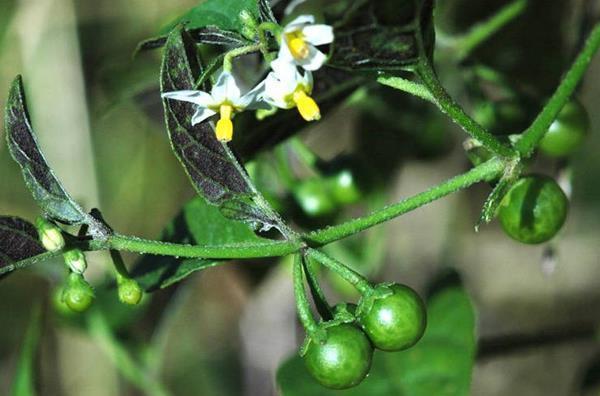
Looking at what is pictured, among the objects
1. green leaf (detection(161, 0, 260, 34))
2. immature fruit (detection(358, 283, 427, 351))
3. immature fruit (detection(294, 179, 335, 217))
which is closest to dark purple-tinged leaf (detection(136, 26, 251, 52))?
green leaf (detection(161, 0, 260, 34))

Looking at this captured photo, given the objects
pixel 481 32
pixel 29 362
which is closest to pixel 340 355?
pixel 481 32

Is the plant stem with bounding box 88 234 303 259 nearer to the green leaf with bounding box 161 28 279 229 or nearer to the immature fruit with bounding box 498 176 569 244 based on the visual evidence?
Answer: the green leaf with bounding box 161 28 279 229

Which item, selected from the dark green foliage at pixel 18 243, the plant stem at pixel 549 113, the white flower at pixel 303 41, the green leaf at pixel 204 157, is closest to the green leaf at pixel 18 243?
the dark green foliage at pixel 18 243

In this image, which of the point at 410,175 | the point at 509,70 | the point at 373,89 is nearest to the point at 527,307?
the point at 410,175

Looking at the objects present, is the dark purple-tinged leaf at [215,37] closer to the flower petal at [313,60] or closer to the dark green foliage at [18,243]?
the flower petal at [313,60]

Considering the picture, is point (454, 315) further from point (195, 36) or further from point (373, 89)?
point (195, 36)

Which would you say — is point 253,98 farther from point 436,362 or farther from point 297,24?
point 436,362
